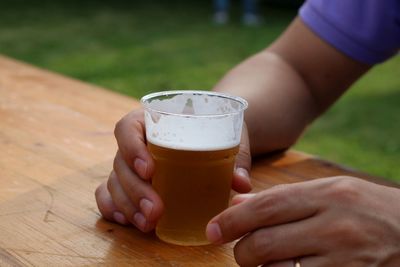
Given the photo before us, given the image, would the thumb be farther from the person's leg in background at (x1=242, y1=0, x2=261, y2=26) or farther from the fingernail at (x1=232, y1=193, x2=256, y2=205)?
the person's leg in background at (x1=242, y1=0, x2=261, y2=26)

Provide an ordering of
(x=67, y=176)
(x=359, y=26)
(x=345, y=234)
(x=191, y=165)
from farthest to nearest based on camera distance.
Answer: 1. (x=359, y=26)
2. (x=67, y=176)
3. (x=191, y=165)
4. (x=345, y=234)

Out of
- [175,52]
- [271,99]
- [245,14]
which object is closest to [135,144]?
[271,99]

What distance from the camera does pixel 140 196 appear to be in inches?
38.9

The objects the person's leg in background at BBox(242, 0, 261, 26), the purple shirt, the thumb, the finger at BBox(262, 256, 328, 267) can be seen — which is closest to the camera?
the finger at BBox(262, 256, 328, 267)

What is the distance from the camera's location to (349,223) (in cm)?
82

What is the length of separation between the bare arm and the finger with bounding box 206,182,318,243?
1.66 ft

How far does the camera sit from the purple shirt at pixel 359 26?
1518 mm

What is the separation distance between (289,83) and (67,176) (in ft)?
1.65

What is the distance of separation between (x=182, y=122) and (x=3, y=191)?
1.29 ft

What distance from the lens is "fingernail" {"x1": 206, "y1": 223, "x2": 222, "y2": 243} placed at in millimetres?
864

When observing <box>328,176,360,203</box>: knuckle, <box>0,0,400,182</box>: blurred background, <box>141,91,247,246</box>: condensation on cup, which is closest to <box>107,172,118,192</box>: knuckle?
<box>141,91,247,246</box>: condensation on cup

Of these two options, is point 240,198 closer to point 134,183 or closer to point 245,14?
point 134,183

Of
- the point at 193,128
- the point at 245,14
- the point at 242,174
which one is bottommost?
the point at 245,14

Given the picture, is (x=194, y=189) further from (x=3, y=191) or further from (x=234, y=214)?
(x=3, y=191)
